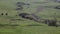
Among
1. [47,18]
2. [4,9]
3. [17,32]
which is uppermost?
[4,9]

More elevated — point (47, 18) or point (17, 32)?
point (47, 18)

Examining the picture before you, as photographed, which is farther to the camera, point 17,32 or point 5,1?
point 5,1

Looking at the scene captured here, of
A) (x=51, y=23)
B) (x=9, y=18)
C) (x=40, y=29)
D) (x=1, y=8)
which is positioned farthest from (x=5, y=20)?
(x=51, y=23)

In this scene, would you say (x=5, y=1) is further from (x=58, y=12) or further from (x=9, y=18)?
(x=58, y=12)

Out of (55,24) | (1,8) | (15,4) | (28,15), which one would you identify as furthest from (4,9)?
(55,24)

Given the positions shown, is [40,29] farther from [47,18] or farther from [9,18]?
[9,18]

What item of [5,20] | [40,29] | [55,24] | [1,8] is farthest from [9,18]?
[55,24]

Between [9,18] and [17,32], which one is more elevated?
[9,18]
